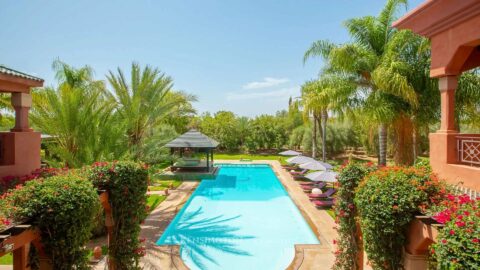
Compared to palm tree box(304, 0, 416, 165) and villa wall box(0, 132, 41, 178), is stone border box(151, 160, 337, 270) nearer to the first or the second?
palm tree box(304, 0, 416, 165)

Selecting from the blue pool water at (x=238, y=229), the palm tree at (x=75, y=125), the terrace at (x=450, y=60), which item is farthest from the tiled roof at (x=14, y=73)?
the terrace at (x=450, y=60)

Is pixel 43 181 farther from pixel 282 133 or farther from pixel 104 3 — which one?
pixel 282 133

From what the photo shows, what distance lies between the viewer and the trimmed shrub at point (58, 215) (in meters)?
4.07

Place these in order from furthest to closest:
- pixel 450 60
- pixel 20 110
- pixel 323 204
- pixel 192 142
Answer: pixel 192 142
pixel 323 204
pixel 20 110
pixel 450 60

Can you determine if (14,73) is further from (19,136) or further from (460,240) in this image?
(460,240)

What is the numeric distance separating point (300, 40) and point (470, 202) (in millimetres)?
20735

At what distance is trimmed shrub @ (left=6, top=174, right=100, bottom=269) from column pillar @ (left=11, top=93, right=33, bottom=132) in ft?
17.0

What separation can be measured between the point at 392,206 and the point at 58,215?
5.22 meters

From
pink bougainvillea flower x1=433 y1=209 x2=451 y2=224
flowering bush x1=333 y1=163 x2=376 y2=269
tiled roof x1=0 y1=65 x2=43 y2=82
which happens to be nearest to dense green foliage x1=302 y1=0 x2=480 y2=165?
flowering bush x1=333 y1=163 x2=376 y2=269

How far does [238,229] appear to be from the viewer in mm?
11711

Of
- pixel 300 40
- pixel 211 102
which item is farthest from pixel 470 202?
pixel 211 102

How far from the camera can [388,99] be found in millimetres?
11305

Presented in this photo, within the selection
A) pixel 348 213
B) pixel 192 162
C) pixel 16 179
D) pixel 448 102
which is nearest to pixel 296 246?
pixel 348 213

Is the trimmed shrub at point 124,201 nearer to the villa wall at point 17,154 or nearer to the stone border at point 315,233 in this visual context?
the villa wall at point 17,154
